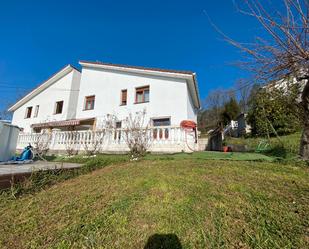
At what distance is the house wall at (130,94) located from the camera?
12.6 m

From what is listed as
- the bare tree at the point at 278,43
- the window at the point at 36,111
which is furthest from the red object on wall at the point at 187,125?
the window at the point at 36,111

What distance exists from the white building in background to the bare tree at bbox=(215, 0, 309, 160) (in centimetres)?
570

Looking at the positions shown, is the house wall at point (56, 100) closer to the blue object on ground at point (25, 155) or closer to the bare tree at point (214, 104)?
the blue object on ground at point (25, 155)

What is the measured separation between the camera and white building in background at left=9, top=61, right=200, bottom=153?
504 inches

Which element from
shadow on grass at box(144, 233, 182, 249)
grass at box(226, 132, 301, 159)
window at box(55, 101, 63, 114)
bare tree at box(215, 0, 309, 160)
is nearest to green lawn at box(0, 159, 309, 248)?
shadow on grass at box(144, 233, 182, 249)

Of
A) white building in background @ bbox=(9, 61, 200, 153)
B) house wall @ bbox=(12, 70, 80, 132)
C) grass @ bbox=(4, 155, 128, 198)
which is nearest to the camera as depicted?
grass @ bbox=(4, 155, 128, 198)

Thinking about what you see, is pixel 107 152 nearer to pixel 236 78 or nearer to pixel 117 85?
pixel 117 85

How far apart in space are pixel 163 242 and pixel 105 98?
1485 centimetres

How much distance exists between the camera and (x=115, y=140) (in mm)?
10484

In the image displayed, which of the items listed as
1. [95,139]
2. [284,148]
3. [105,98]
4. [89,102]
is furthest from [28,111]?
[284,148]

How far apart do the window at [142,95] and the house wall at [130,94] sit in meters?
0.33

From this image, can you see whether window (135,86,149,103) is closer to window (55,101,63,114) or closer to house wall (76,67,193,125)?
house wall (76,67,193,125)

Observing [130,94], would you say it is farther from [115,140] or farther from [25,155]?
[25,155]

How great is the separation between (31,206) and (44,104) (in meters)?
20.0
